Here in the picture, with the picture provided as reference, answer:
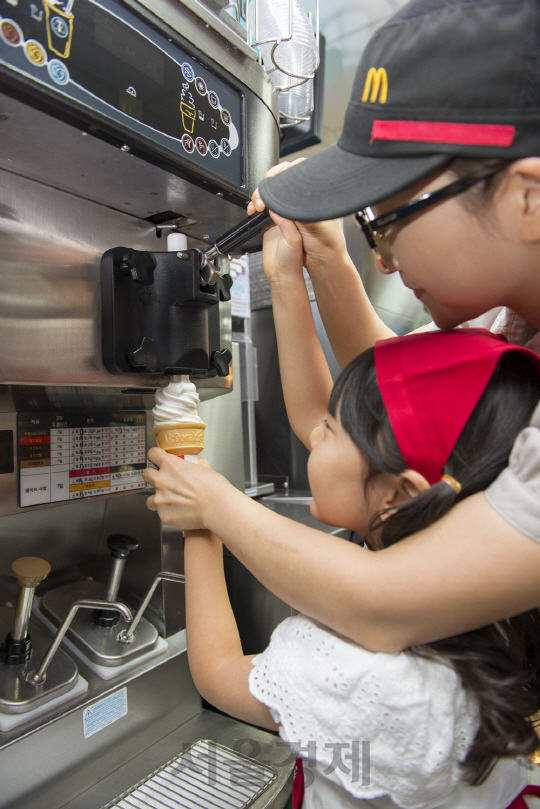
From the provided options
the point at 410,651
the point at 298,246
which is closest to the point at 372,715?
the point at 410,651

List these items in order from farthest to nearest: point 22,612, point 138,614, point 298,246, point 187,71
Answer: point 138,614, point 22,612, point 298,246, point 187,71

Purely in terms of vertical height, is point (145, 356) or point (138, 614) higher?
point (145, 356)

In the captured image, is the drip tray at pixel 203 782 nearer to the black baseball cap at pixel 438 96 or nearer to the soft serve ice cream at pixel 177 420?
the soft serve ice cream at pixel 177 420

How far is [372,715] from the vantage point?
0.52 m

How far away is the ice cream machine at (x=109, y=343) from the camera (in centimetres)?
55

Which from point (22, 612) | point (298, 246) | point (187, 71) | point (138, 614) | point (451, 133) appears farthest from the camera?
point (138, 614)

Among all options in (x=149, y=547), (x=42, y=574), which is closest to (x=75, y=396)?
(x=42, y=574)

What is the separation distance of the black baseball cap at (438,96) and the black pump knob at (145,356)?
26 cm

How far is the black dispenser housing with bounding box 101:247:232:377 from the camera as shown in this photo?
666 mm

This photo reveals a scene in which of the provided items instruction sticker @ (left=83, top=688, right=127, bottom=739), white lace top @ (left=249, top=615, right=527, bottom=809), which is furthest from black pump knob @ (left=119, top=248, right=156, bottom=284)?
instruction sticker @ (left=83, top=688, right=127, bottom=739)

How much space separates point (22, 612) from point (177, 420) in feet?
1.42

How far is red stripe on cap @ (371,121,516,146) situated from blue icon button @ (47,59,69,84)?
31 centimetres

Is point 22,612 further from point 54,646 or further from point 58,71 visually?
point 58,71

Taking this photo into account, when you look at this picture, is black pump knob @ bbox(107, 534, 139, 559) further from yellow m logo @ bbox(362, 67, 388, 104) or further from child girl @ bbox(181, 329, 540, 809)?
yellow m logo @ bbox(362, 67, 388, 104)
